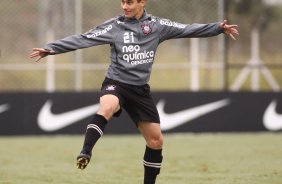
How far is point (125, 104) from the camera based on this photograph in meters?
8.03

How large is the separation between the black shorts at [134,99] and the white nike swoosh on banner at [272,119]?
7956 millimetres

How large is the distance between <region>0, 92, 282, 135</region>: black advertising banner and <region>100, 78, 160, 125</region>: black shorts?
7215 mm

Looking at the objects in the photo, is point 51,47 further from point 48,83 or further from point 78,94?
point 48,83

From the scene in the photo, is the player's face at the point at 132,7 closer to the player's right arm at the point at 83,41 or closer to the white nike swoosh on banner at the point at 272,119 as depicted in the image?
the player's right arm at the point at 83,41

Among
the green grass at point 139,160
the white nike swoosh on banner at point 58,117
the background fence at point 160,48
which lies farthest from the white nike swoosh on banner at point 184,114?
the white nike swoosh on banner at point 58,117

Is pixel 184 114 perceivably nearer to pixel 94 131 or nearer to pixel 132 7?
pixel 132 7

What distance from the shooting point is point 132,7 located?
7.96 meters

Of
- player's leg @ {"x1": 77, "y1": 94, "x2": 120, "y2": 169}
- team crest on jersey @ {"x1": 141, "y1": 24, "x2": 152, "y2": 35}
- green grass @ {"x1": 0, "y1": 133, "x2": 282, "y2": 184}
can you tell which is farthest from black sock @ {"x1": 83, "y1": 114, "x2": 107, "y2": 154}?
green grass @ {"x1": 0, "y1": 133, "x2": 282, "y2": 184}

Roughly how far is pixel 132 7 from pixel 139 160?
398 centimetres

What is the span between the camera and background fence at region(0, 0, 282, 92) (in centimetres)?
1652

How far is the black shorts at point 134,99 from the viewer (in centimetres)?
789

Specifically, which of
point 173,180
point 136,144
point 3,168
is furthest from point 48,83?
point 173,180

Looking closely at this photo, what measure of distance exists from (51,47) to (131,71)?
2.63 feet

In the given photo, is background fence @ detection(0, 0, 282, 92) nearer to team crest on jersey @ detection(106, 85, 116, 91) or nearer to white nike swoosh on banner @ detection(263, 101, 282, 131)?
white nike swoosh on banner @ detection(263, 101, 282, 131)
